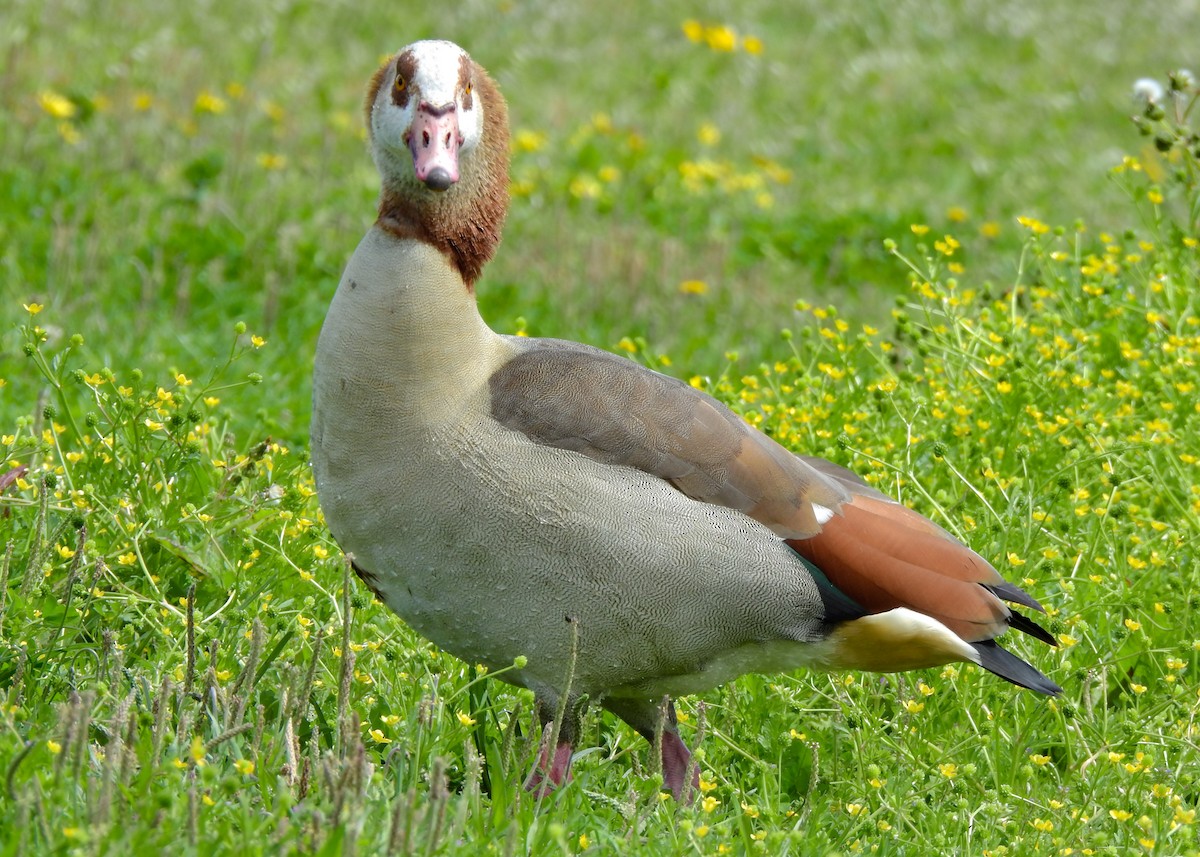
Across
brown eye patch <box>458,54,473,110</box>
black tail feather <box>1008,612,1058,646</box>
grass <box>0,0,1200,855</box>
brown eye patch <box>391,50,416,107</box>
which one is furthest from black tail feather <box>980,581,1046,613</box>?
brown eye patch <box>391,50,416,107</box>

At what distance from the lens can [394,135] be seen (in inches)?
155

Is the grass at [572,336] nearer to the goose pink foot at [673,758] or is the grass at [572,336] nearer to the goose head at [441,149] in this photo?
the goose pink foot at [673,758]

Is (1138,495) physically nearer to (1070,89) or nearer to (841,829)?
(841,829)

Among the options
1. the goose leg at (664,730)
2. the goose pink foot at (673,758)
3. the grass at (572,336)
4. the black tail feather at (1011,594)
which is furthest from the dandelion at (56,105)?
the black tail feather at (1011,594)

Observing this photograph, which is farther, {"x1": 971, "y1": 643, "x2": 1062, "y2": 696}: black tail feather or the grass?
{"x1": 971, "y1": 643, "x2": 1062, "y2": 696}: black tail feather

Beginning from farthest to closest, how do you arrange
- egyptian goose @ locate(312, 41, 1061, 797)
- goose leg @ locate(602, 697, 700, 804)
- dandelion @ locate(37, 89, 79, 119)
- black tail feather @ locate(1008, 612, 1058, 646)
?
dandelion @ locate(37, 89, 79, 119)
goose leg @ locate(602, 697, 700, 804)
black tail feather @ locate(1008, 612, 1058, 646)
egyptian goose @ locate(312, 41, 1061, 797)

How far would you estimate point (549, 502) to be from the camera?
3.78m

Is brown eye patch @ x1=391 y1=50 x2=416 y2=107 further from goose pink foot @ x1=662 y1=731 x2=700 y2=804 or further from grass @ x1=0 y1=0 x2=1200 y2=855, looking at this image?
goose pink foot @ x1=662 y1=731 x2=700 y2=804

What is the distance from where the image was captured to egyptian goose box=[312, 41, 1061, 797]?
379 centimetres

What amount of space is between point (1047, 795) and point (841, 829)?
57cm

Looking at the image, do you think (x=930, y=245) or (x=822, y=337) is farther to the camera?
(x=930, y=245)

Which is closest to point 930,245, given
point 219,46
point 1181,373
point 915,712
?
point 1181,373

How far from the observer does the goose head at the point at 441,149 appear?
12.6ft

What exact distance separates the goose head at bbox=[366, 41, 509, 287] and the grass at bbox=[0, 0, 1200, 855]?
784mm
